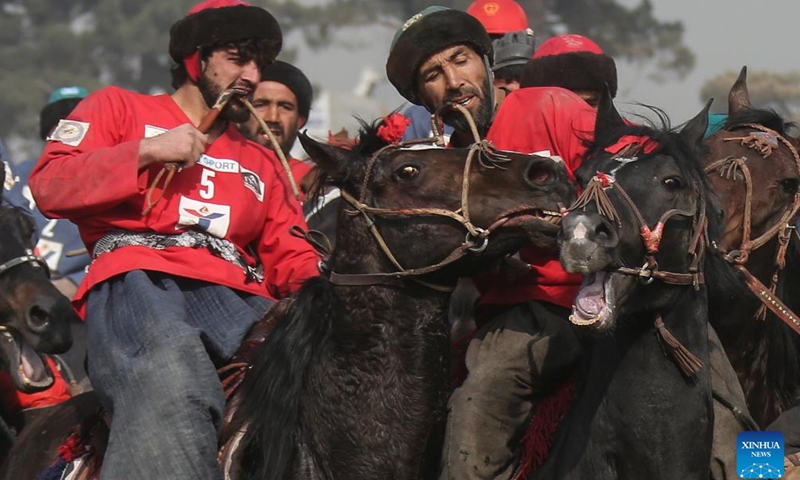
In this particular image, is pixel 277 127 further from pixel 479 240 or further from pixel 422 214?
pixel 479 240

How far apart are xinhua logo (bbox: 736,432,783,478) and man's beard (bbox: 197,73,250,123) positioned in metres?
2.48

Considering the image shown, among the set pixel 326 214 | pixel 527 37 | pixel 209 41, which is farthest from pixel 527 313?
pixel 527 37

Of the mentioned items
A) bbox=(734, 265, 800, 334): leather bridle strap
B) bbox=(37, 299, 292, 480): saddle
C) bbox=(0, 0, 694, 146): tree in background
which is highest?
bbox=(0, 0, 694, 146): tree in background

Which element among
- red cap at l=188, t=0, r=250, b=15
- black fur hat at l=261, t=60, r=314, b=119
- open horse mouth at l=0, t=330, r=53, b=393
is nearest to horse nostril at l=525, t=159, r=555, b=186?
red cap at l=188, t=0, r=250, b=15

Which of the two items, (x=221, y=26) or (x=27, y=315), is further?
(x=27, y=315)

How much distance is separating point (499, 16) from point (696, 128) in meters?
4.81

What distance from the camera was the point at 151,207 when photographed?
5.91m

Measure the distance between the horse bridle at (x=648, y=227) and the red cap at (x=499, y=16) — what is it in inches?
193

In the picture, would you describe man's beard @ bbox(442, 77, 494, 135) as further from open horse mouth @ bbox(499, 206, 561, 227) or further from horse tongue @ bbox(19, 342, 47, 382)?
horse tongue @ bbox(19, 342, 47, 382)

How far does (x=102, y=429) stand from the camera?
605cm

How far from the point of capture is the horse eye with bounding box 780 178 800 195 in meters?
6.55

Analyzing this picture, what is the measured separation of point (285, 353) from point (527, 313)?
1.04 m

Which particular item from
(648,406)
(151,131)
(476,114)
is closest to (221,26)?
(151,131)

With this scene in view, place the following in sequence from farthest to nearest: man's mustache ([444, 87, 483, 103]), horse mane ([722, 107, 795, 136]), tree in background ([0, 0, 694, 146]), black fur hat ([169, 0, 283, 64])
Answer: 1. tree in background ([0, 0, 694, 146])
2. horse mane ([722, 107, 795, 136])
3. man's mustache ([444, 87, 483, 103])
4. black fur hat ([169, 0, 283, 64])
